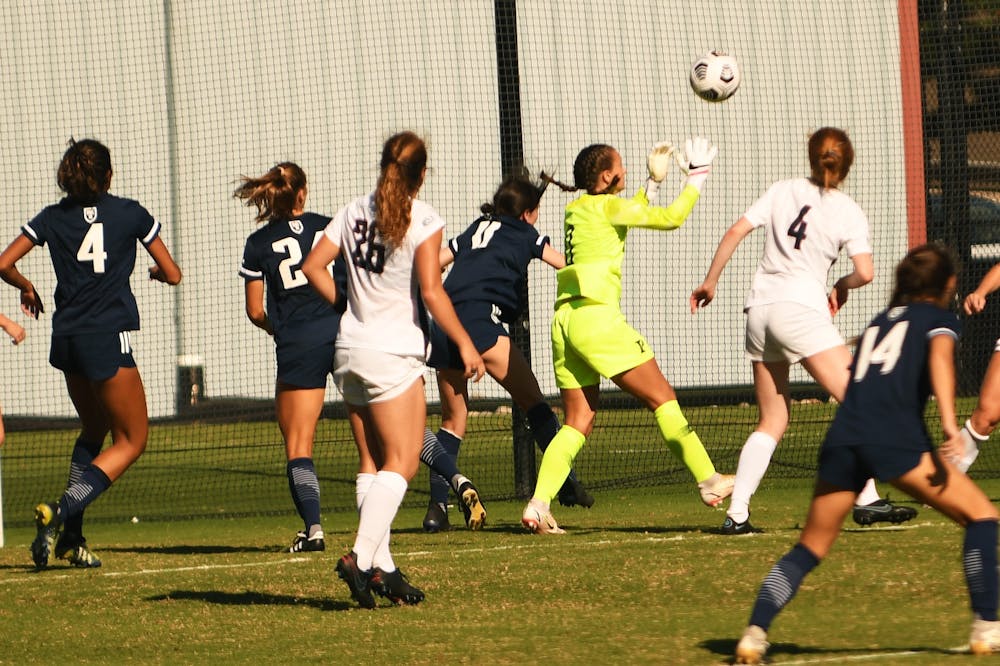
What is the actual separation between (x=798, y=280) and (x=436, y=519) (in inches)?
118

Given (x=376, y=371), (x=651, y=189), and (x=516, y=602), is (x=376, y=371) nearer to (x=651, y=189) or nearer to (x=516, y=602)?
(x=516, y=602)

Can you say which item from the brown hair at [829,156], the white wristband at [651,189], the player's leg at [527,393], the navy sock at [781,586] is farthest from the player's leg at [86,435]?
the navy sock at [781,586]

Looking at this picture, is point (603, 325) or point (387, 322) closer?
point (387, 322)

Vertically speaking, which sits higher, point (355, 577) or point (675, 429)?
point (675, 429)

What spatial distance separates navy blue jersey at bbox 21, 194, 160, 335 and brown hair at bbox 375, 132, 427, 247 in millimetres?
2408

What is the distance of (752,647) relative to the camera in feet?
18.3

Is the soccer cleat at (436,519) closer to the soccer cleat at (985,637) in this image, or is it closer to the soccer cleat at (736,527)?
the soccer cleat at (736,527)

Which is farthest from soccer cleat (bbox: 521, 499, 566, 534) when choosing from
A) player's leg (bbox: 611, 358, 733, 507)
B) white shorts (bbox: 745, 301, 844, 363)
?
white shorts (bbox: 745, 301, 844, 363)

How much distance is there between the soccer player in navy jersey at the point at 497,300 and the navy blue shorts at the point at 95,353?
1.98 meters

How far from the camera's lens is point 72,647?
6719 mm

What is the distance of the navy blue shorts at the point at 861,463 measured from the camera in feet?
18.5

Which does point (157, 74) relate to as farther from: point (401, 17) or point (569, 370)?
point (569, 370)

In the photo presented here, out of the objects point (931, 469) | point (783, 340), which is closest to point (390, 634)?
point (931, 469)

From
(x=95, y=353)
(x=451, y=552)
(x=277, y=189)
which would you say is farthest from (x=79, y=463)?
(x=451, y=552)
